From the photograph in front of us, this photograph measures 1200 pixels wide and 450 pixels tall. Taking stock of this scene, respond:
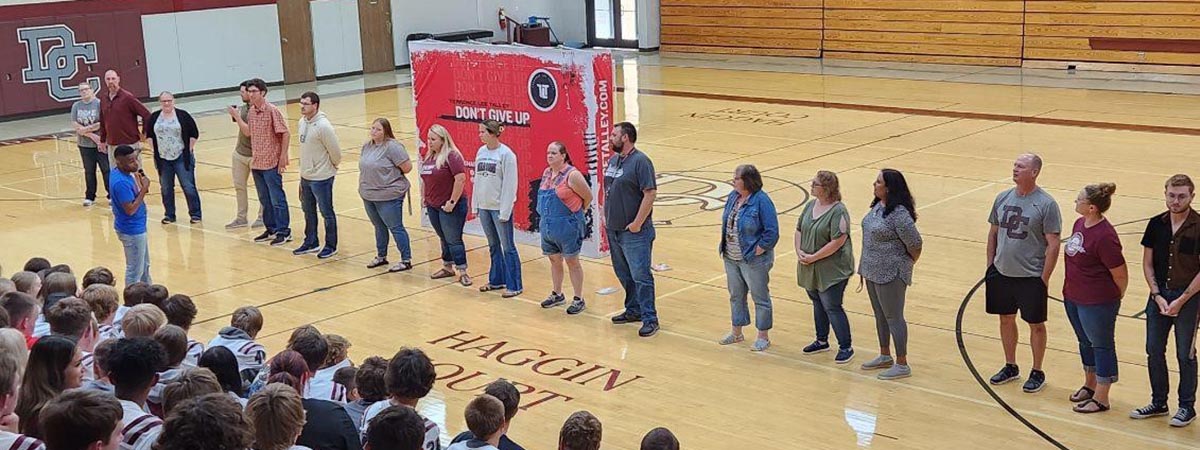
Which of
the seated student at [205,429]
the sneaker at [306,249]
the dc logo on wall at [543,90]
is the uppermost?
the dc logo on wall at [543,90]

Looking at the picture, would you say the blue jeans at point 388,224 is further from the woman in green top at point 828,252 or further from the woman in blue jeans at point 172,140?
the woman in green top at point 828,252

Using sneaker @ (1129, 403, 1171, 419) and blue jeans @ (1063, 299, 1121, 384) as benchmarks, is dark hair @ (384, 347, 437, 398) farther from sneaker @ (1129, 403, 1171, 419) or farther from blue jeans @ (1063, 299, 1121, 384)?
sneaker @ (1129, 403, 1171, 419)

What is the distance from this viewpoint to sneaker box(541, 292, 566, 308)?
1092 cm

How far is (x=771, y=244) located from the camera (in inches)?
364

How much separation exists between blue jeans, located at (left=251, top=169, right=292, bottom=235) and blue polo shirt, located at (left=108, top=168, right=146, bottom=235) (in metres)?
2.57

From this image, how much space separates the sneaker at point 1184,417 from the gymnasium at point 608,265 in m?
0.02

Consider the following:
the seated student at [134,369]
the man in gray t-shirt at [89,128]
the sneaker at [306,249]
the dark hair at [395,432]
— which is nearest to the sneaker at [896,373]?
the dark hair at [395,432]

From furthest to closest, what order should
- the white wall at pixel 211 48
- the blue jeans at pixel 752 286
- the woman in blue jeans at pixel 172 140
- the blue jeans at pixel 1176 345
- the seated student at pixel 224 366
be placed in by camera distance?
the white wall at pixel 211 48 < the woman in blue jeans at pixel 172 140 < the blue jeans at pixel 752 286 < the blue jeans at pixel 1176 345 < the seated student at pixel 224 366

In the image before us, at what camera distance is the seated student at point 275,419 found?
476cm

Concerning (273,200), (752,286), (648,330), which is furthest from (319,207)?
(752,286)

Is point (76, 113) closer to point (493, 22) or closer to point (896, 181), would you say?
point (896, 181)

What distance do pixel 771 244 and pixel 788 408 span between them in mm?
1327

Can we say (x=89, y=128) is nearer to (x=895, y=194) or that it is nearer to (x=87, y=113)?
(x=87, y=113)

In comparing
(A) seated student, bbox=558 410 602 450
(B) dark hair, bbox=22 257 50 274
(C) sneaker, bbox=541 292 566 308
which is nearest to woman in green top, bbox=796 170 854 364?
(C) sneaker, bbox=541 292 566 308
